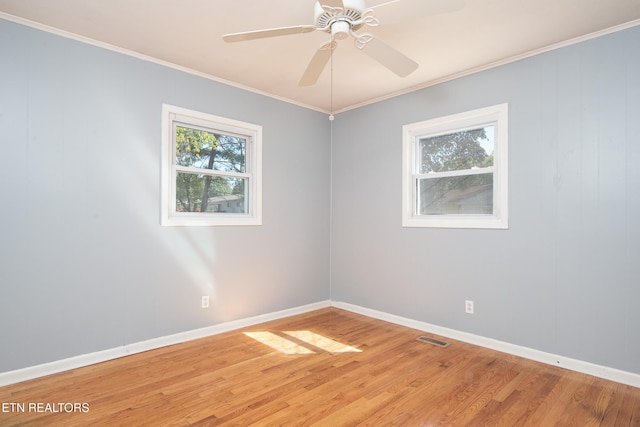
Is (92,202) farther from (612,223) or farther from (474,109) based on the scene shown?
(612,223)

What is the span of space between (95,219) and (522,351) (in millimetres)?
3677

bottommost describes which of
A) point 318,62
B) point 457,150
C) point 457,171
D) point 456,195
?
point 456,195

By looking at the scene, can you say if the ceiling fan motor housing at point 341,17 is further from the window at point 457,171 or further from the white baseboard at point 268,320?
the white baseboard at point 268,320

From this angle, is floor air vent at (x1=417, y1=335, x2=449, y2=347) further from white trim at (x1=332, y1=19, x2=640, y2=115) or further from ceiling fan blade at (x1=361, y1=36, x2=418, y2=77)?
white trim at (x1=332, y1=19, x2=640, y2=115)

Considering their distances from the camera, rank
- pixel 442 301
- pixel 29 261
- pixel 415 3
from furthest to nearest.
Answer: pixel 442 301 → pixel 29 261 → pixel 415 3

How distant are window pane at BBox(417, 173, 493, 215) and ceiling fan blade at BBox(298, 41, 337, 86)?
6.05 feet

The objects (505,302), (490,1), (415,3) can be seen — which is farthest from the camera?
(505,302)

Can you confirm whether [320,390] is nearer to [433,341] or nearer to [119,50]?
[433,341]

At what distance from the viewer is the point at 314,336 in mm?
3424

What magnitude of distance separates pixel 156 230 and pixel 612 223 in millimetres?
3631

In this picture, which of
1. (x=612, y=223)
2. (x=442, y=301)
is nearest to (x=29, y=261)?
(x=442, y=301)

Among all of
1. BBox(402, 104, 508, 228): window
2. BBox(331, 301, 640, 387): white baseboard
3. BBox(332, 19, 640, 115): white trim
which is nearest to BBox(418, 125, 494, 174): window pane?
BBox(402, 104, 508, 228): window

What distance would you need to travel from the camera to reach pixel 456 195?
3.46 metres

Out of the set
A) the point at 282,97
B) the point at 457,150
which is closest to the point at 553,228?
the point at 457,150
